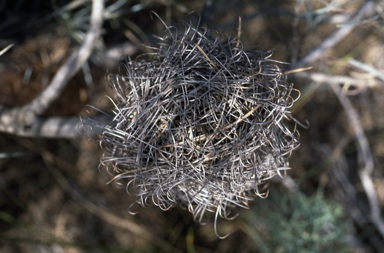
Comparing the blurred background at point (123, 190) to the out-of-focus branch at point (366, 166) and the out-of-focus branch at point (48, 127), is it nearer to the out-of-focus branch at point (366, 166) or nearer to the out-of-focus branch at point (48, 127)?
the out-of-focus branch at point (366, 166)

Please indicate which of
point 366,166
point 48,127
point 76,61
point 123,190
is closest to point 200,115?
point 76,61

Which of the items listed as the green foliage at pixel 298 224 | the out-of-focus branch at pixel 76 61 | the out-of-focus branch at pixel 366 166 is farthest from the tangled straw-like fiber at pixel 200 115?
the out-of-focus branch at pixel 366 166

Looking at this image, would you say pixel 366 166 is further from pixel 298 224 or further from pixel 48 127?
pixel 48 127

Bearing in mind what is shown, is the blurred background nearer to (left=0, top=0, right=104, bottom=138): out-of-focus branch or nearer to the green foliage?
the green foliage

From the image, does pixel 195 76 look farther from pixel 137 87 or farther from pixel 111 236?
pixel 111 236

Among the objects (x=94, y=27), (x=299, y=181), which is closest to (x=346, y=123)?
(x=299, y=181)

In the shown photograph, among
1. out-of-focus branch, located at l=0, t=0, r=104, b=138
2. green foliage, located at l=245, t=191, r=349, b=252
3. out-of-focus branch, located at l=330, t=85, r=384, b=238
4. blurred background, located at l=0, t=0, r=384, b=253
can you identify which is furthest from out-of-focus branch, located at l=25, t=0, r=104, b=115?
out-of-focus branch, located at l=330, t=85, r=384, b=238
